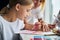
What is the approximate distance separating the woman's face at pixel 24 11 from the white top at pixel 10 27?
0.12 feet

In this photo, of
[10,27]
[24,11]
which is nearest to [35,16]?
[24,11]

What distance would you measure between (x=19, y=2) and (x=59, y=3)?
291mm

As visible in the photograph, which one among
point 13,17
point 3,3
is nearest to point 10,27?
point 13,17

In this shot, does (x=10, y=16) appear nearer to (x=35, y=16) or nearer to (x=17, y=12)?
(x=17, y=12)

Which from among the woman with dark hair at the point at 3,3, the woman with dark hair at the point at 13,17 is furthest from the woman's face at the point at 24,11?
the woman with dark hair at the point at 3,3

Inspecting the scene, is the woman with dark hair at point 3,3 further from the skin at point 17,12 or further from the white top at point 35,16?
the white top at point 35,16

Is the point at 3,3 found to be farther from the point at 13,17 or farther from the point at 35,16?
the point at 35,16

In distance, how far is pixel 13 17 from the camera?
112 centimetres

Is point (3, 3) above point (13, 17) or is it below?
above

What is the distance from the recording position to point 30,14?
1.12m

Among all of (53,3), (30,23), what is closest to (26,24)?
(30,23)

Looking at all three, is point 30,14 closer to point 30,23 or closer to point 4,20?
point 30,23

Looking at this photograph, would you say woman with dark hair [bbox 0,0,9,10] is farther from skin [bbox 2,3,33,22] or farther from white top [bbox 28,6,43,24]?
white top [bbox 28,6,43,24]

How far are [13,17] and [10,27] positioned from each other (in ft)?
0.25
